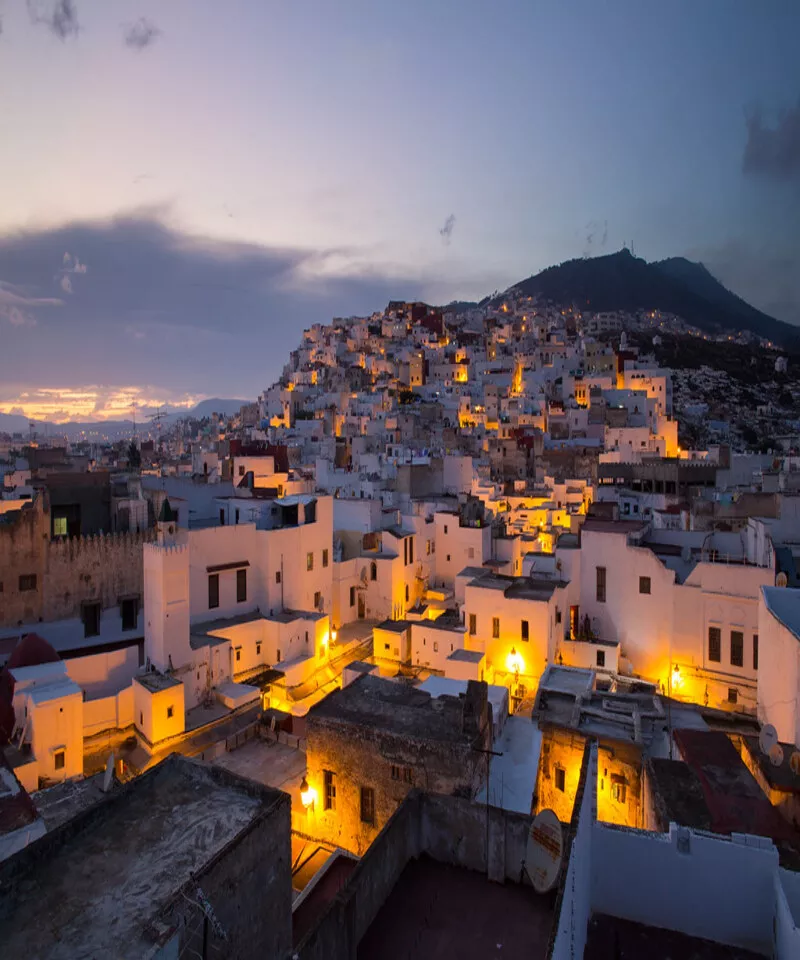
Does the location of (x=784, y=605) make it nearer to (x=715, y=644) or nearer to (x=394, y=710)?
(x=715, y=644)

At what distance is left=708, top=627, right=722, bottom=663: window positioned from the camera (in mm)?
17672

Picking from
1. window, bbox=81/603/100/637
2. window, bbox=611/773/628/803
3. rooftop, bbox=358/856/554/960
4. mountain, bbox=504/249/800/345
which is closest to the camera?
rooftop, bbox=358/856/554/960

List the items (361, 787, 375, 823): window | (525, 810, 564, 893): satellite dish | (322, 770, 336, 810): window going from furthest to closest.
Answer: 1. (322, 770, 336, 810): window
2. (361, 787, 375, 823): window
3. (525, 810, 564, 893): satellite dish

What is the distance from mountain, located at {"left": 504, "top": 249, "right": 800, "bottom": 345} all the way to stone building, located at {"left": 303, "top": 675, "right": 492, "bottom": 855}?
157633 millimetres

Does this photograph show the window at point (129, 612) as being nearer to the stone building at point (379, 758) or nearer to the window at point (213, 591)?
the window at point (213, 591)

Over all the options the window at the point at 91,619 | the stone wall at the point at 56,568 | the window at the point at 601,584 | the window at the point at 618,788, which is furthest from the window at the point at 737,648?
the window at the point at 91,619

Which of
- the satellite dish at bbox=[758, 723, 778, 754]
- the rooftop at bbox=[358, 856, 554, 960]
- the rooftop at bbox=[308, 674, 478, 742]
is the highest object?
the rooftop at bbox=[358, 856, 554, 960]

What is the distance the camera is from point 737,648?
57.0ft

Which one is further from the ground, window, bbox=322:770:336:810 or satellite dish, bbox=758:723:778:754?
satellite dish, bbox=758:723:778:754

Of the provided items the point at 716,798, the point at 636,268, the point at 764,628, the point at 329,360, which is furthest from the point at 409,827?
the point at 636,268

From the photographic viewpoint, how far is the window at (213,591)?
18.5m

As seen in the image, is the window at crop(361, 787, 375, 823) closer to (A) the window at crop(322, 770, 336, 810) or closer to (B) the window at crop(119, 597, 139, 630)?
(A) the window at crop(322, 770, 336, 810)

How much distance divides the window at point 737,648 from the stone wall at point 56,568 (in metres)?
17.9

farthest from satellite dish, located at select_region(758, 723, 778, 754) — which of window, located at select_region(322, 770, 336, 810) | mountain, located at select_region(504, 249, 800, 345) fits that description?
mountain, located at select_region(504, 249, 800, 345)
